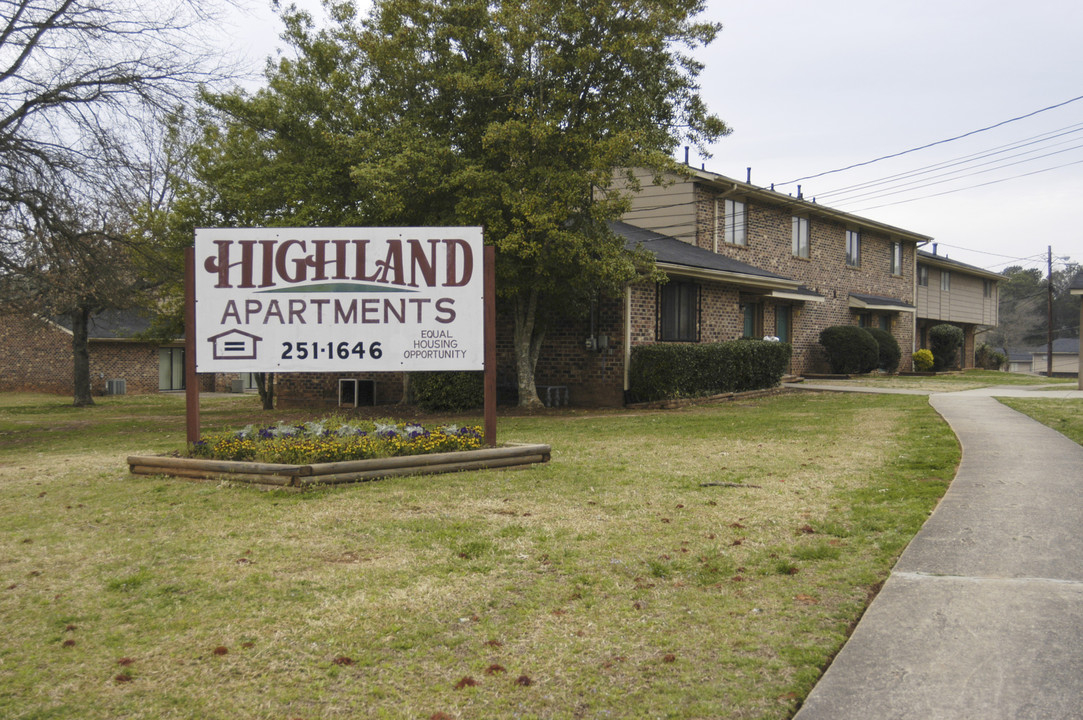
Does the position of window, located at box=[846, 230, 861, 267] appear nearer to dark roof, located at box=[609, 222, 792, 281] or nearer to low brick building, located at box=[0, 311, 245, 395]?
dark roof, located at box=[609, 222, 792, 281]

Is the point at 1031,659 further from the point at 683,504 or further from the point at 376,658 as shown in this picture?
the point at 683,504

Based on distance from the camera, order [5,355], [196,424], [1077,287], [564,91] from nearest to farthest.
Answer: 1. [196,424]
2. [564,91]
3. [1077,287]
4. [5,355]

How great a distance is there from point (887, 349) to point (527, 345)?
1771 cm

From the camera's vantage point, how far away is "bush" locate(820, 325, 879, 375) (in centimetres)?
2858

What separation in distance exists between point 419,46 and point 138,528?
13069mm

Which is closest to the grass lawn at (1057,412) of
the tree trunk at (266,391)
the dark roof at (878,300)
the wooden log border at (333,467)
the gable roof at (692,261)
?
the gable roof at (692,261)

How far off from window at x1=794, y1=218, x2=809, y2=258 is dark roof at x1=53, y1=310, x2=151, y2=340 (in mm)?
26779

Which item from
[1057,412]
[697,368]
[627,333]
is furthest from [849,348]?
[1057,412]

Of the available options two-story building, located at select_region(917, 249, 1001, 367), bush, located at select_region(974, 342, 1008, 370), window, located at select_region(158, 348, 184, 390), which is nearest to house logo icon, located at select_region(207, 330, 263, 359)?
window, located at select_region(158, 348, 184, 390)

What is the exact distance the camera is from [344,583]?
5.08 metres

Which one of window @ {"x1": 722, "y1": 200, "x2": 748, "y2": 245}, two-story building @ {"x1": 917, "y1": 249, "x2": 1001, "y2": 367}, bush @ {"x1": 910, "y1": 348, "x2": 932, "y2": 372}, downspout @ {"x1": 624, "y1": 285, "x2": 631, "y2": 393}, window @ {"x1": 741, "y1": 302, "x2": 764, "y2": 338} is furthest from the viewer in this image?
two-story building @ {"x1": 917, "y1": 249, "x2": 1001, "y2": 367}

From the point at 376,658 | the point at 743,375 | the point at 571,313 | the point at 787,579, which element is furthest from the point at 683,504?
the point at 743,375

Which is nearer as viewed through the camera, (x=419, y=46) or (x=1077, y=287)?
(x=419, y=46)

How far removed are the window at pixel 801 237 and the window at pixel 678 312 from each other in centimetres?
851
